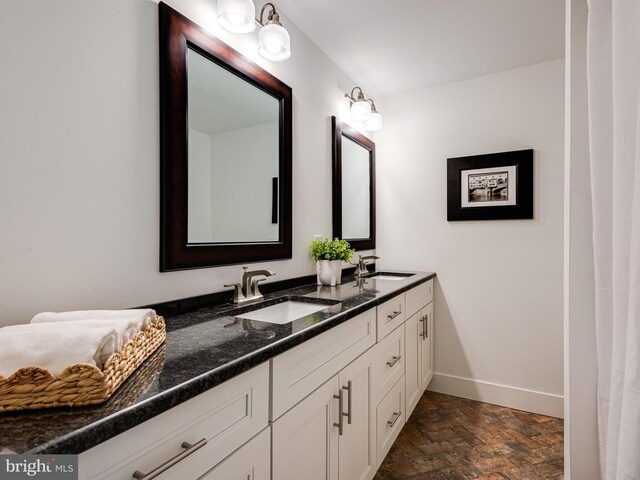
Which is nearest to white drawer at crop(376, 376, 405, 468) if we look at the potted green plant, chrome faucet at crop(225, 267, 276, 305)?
the potted green plant

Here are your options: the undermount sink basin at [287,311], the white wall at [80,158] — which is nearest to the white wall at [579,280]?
the undermount sink basin at [287,311]

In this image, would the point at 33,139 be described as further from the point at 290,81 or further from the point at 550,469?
the point at 550,469

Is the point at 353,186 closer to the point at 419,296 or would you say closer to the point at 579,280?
the point at 419,296

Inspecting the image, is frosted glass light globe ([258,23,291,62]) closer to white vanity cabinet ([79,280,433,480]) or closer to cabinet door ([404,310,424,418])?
white vanity cabinet ([79,280,433,480])

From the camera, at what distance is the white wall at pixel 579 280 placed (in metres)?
0.89

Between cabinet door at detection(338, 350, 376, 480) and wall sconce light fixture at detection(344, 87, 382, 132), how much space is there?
175 cm

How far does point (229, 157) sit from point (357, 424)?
1313 millimetres

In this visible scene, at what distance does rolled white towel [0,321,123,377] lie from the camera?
0.58m

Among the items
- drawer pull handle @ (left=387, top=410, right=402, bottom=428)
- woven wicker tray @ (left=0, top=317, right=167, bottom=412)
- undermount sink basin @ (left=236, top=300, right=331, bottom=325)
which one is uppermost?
woven wicker tray @ (left=0, top=317, right=167, bottom=412)

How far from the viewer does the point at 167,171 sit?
4.05 feet

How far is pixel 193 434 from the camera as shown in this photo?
0.71 metres

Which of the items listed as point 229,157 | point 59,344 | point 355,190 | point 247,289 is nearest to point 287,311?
point 247,289

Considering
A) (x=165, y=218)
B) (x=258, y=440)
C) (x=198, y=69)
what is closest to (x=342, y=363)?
(x=258, y=440)

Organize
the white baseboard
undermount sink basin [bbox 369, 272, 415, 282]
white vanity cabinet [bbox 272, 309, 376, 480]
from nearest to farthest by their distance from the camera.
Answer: white vanity cabinet [bbox 272, 309, 376, 480] < the white baseboard < undermount sink basin [bbox 369, 272, 415, 282]
